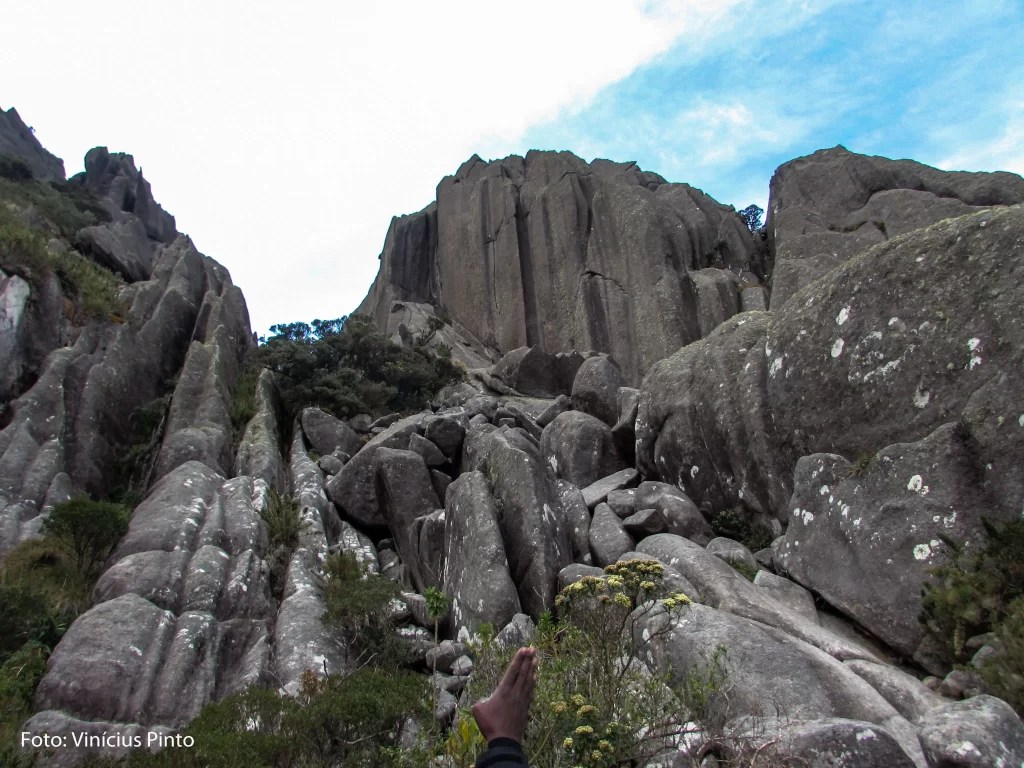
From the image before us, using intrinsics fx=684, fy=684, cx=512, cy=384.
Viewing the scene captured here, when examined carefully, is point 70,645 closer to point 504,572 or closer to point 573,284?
point 504,572

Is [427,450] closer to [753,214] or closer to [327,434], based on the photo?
[327,434]

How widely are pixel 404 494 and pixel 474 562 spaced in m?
5.28

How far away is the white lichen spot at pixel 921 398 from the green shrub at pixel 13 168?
202ft

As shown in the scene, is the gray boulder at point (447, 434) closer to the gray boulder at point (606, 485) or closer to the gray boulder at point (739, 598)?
the gray boulder at point (606, 485)

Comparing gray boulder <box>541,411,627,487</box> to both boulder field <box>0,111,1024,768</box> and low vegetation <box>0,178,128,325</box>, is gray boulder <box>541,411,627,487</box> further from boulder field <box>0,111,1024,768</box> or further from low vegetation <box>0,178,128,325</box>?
low vegetation <box>0,178,128,325</box>

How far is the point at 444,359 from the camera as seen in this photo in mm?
35062

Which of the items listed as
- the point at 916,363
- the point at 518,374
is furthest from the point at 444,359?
the point at 916,363

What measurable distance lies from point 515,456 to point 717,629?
755 centimetres

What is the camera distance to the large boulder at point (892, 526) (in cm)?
1075

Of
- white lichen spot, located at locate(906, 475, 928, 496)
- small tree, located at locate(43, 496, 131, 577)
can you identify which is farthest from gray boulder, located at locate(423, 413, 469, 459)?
white lichen spot, located at locate(906, 475, 928, 496)

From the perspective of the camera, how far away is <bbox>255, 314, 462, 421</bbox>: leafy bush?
2747cm

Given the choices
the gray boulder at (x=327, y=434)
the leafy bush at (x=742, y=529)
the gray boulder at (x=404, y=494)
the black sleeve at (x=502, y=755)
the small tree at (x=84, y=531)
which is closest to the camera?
the black sleeve at (x=502, y=755)

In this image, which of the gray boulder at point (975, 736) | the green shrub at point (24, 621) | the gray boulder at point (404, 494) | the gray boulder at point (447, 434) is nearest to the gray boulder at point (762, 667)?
the gray boulder at point (975, 736)

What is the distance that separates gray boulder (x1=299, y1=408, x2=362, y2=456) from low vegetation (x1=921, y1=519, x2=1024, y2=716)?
1843 centimetres
